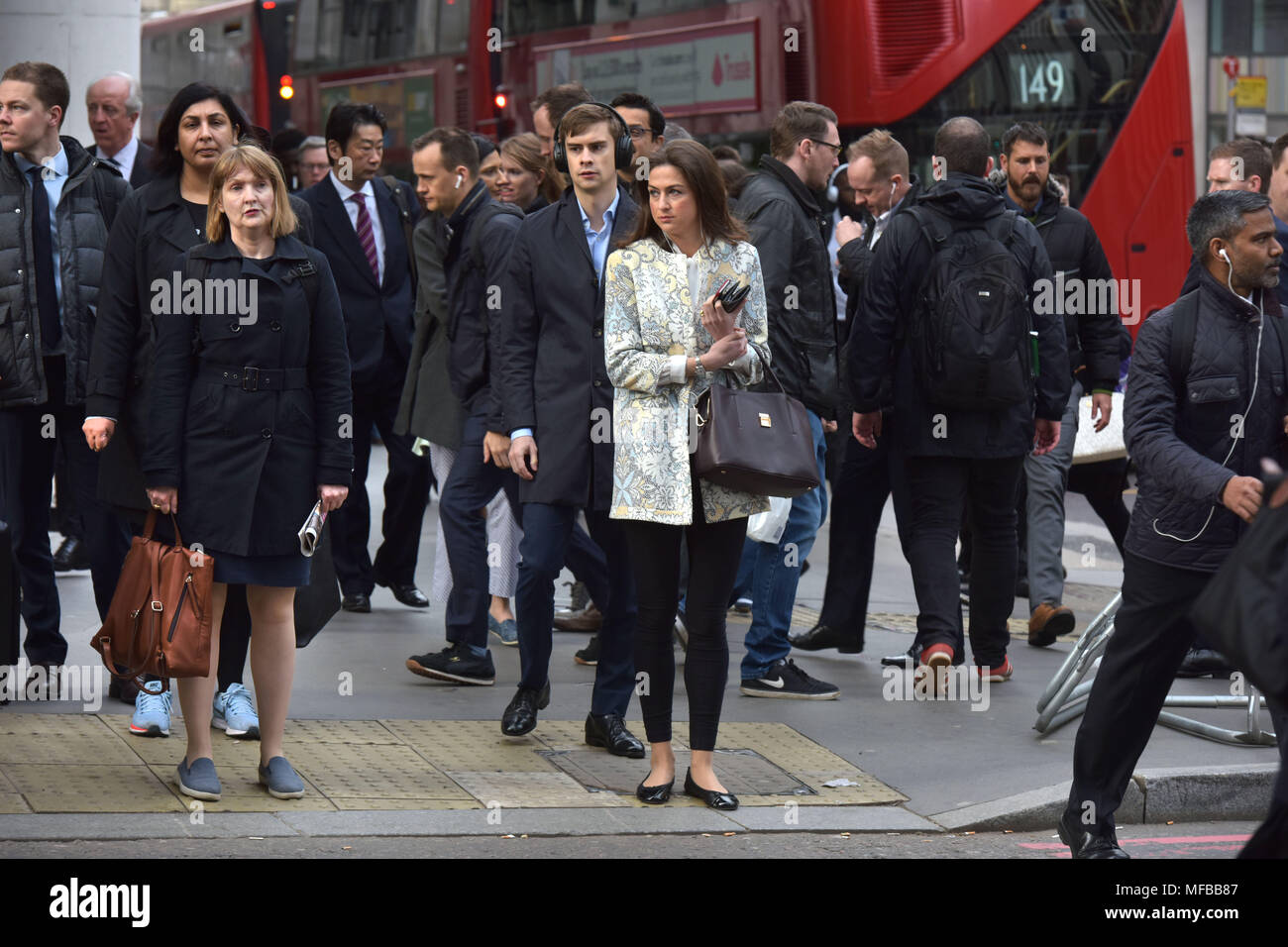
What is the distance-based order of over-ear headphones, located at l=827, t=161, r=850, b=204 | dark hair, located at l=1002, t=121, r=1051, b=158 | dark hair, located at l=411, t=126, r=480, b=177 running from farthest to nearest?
over-ear headphones, located at l=827, t=161, r=850, b=204 → dark hair, located at l=1002, t=121, r=1051, b=158 → dark hair, located at l=411, t=126, r=480, b=177

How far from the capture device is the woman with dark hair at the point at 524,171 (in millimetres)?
7461

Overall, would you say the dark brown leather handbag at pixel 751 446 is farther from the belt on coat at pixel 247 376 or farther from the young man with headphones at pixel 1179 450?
the belt on coat at pixel 247 376

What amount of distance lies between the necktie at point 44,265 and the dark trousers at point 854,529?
300cm

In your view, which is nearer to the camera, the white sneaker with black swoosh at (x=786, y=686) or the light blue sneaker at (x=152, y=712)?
the light blue sneaker at (x=152, y=712)

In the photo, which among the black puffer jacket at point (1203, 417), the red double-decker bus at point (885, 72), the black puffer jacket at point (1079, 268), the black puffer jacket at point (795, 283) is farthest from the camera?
the red double-decker bus at point (885, 72)

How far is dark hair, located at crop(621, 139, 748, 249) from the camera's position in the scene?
5336 mm

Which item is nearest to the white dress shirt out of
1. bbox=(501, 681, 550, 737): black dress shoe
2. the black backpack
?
the black backpack

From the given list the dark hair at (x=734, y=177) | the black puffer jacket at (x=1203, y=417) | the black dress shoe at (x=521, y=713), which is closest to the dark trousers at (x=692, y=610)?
A: the black dress shoe at (x=521, y=713)

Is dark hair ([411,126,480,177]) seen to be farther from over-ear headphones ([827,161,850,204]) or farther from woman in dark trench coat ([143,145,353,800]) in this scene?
over-ear headphones ([827,161,850,204])

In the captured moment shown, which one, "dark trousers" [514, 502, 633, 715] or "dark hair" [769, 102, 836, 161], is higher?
"dark hair" [769, 102, 836, 161]

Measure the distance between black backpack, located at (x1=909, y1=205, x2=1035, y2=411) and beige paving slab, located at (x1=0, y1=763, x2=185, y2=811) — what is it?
9.88 feet
